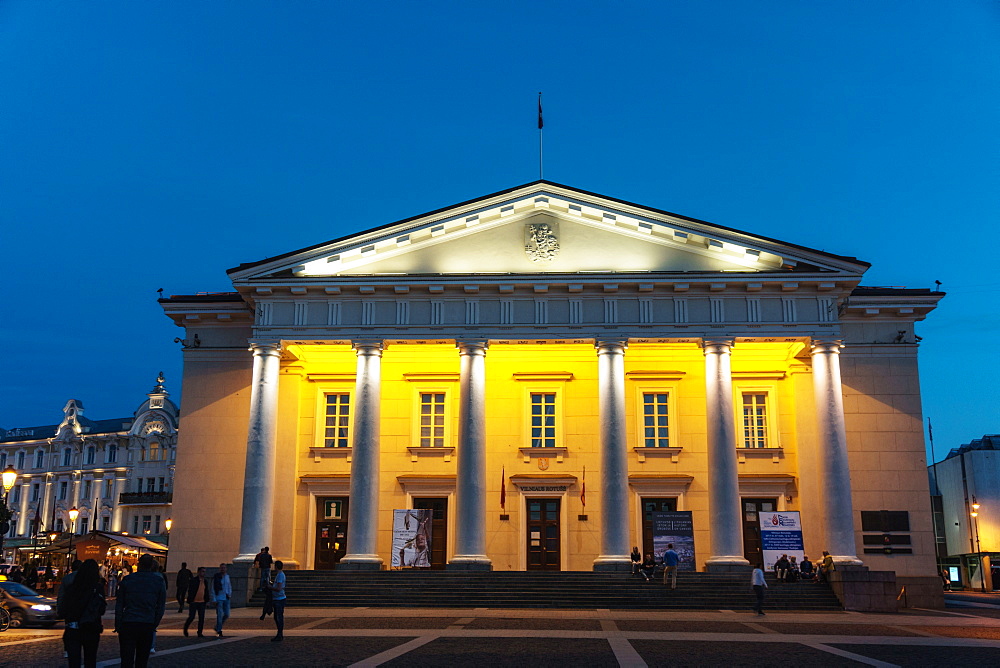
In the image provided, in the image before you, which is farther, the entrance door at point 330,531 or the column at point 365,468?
the entrance door at point 330,531

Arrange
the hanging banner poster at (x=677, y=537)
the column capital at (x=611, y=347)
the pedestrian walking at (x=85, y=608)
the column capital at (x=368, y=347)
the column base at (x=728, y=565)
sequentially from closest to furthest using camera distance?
the pedestrian walking at (x=85, y=608)
the column base at (x=728, y=565)
the hanging banner poster at (x=677, y=537)
the column capital at (x=611, y=347)
the column capital at (x=368, y=347)

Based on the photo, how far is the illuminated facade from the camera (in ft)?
101

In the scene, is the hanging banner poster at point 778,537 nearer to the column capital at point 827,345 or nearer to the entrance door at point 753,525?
the entrance door at point 753,525

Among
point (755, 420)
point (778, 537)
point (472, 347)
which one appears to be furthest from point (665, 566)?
point (472, 347)

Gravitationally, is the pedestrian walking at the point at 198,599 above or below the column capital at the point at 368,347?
below

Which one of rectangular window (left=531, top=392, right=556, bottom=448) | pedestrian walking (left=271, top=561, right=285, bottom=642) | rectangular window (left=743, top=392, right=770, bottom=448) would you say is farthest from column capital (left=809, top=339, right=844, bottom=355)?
pedestrian walking (left=271, top=561, right=285, bottom=642)

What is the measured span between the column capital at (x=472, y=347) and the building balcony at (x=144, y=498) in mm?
53765

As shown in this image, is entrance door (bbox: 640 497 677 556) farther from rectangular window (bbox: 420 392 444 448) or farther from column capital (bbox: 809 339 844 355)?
rectangular window (bbox: 420 392 444 448)

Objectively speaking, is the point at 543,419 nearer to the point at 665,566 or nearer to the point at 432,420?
the point at 432,420

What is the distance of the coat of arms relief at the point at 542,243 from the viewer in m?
32.3

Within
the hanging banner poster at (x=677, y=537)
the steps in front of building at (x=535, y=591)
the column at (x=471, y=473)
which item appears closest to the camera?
the steps in front of building at (x=535, y=591)

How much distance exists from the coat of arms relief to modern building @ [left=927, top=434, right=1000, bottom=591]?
3438cm

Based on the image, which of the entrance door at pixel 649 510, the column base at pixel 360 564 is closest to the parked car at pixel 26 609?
the column base at pixel 360 564

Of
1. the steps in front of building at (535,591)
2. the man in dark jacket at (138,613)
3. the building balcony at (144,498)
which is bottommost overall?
the steps in front of building at (535,591)
